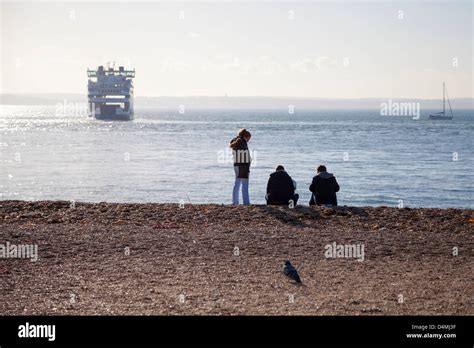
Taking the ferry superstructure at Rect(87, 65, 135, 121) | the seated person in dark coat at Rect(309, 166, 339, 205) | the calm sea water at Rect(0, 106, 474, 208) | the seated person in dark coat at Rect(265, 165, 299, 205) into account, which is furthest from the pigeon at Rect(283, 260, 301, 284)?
the ferry superstructure at Rect(87, 65, 135, 121)

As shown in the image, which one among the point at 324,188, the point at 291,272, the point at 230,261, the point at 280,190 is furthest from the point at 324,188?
the point at 291,272

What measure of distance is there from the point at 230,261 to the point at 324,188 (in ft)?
16.8

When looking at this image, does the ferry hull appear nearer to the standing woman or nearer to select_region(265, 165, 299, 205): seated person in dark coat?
the standing woman

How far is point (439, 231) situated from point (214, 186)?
66.5 feet

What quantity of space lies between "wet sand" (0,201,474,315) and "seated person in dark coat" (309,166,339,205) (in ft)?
2.91

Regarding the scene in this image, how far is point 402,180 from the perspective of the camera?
3612 centimetres

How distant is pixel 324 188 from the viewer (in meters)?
14.6

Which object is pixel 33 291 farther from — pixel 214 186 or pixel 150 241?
pixel 214 186

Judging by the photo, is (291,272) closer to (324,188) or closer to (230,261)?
(230,261)

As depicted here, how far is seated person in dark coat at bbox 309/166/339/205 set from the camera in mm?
14594

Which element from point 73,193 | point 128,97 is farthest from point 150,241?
point 128,97
